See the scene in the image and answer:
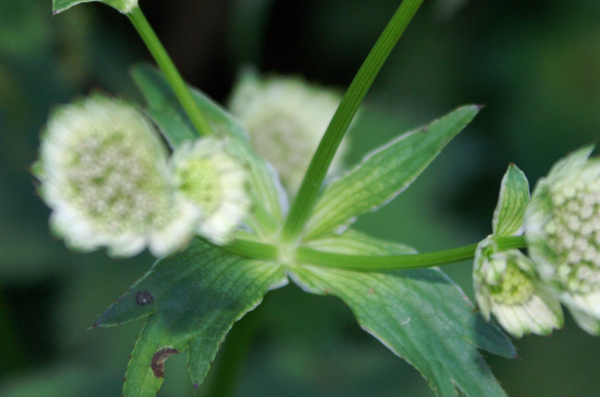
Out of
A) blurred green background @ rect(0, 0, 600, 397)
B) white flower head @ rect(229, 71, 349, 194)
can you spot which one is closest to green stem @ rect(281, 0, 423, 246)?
blurred green background @ rect(0, 0, 600, 397)

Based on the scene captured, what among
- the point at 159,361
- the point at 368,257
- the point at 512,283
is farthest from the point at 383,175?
the point at 159,361

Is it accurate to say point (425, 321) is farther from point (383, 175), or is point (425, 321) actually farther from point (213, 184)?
point (213, 184)

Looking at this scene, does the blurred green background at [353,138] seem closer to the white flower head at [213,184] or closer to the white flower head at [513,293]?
the white flower head at [513,293]

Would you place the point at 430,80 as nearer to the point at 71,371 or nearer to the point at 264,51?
the point at 264,51

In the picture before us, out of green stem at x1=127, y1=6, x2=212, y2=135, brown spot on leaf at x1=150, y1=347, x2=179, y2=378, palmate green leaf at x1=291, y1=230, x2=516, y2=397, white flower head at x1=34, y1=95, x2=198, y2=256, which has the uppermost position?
green stem at x1=127, y1=6, x2=212, y2=135

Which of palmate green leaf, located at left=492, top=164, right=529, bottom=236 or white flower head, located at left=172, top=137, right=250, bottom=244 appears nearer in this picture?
white flower head, located at left=172, top=137, right=250, bottom=244

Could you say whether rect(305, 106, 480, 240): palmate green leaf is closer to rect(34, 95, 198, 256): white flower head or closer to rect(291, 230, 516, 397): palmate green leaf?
rect(291, 230, 516, 397): palmate green leaf
